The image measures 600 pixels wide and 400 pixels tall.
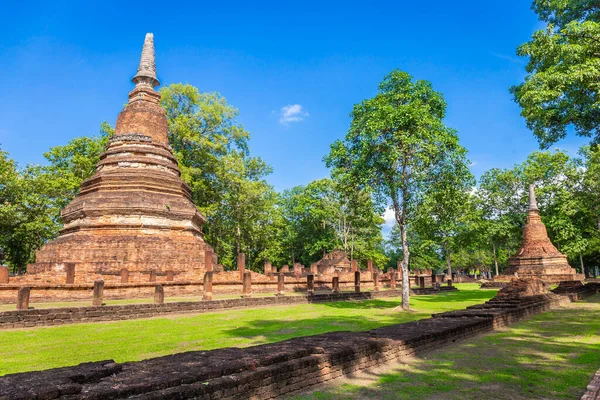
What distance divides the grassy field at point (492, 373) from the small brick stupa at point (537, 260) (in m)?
25.7

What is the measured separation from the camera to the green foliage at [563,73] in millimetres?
13750

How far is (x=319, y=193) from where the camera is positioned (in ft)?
167

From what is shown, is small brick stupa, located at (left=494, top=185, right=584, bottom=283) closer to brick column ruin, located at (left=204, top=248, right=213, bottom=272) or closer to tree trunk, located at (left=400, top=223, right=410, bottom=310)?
tree trunk, located at (left=400, top=223, right=410, bottom=310)

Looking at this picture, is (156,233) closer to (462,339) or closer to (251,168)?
(462,339)

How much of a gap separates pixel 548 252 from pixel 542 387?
1255 inches

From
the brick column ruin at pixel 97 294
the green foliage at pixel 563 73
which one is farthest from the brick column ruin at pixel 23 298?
the green foliage at pixel 563 73

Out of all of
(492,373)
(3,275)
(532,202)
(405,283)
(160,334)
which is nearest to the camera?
(492,373)

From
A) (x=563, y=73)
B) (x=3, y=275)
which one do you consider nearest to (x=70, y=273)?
(x=3, y=275)

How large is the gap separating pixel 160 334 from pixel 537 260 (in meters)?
31.5

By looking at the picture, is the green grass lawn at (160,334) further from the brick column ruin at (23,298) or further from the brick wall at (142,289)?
the brick wall at (142,289)

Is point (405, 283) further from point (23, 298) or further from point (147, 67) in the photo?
point (147, 67)

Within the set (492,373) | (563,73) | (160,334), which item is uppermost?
(563,73)

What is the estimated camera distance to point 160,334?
32.4 feet

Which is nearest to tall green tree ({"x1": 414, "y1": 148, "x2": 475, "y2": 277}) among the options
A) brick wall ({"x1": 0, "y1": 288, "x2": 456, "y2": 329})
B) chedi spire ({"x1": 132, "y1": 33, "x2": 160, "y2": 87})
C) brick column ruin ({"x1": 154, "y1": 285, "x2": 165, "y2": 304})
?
brick wall ({"x1": 0, "y1": 288, "x2": 456, "y2": 329})
